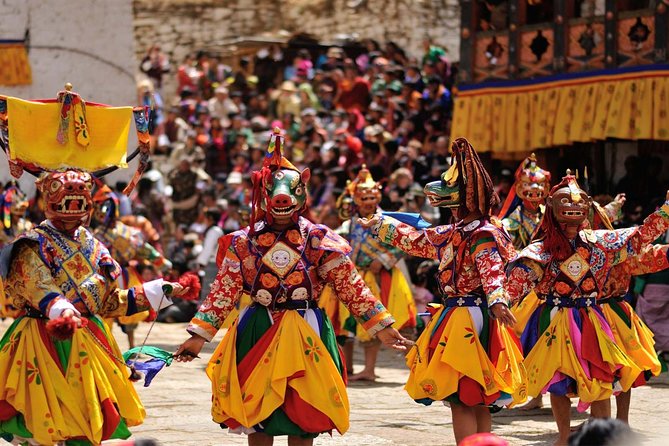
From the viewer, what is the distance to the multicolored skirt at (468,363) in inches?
340

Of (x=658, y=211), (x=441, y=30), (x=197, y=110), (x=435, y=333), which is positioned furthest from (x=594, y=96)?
(x=441, y=30)

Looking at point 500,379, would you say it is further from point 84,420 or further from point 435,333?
point 84,420

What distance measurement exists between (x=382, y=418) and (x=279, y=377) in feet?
10.4

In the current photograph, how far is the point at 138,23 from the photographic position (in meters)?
32.1

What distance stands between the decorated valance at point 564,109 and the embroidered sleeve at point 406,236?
7180 millimetres

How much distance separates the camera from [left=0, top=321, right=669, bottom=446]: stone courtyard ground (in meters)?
9.74

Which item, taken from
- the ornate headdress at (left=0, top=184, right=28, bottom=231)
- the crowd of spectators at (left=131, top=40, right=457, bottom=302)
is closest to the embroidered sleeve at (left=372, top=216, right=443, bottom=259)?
the crowd of spectators at (left=131, top=40, right=457, bottom=302)

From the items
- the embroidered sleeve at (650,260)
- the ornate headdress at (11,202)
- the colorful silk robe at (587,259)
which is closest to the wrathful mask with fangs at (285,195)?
the colorful silk robe at (587,259)

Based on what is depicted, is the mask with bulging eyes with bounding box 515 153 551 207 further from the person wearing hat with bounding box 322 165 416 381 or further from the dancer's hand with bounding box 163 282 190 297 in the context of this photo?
the dancer's hand with bounding box 163 282 190 297

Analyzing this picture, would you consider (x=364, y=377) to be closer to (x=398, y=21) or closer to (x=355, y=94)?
(x=355, y=94)

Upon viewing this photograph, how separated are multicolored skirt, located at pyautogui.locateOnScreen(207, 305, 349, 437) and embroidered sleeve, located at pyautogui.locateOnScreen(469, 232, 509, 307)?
1.04m

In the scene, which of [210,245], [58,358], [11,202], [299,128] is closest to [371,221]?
[58,358]

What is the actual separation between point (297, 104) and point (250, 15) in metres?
8.73

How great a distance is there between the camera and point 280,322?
26.1 ft
